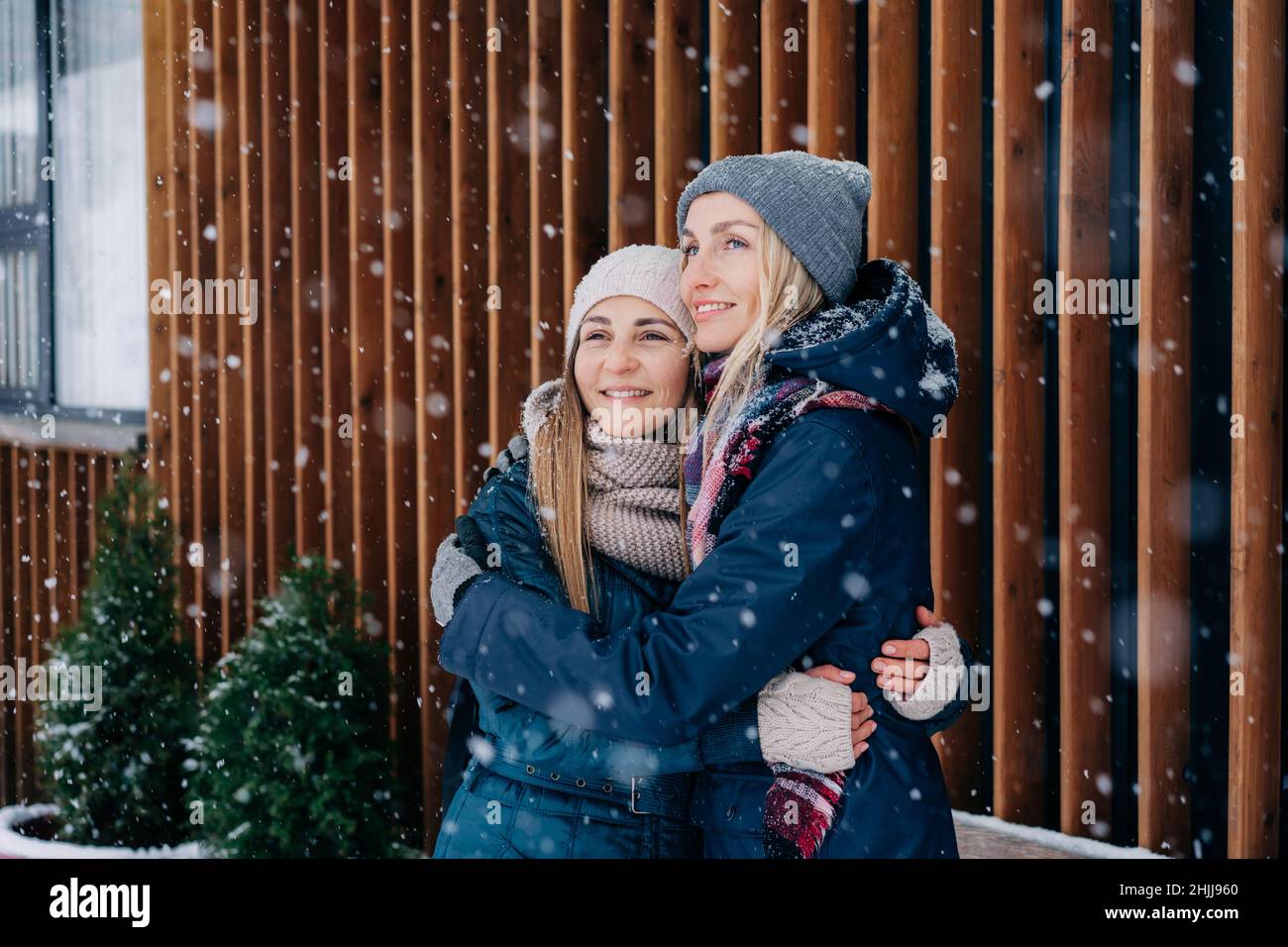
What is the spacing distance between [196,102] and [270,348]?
126cm

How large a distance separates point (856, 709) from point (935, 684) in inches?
5.4

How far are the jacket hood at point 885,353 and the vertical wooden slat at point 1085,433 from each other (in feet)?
3.44

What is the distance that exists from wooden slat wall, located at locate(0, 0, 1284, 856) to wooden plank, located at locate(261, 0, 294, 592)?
13 millimetres

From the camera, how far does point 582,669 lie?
1.67 m

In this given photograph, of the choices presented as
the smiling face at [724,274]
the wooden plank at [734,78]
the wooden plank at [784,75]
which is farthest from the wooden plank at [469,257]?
the smiling face at [724,274]

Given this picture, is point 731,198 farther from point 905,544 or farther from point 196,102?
point 196,102

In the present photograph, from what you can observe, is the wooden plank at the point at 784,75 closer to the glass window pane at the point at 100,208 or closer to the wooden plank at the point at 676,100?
the wooden plank at the point at 676,100

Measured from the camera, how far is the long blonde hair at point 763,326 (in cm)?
180

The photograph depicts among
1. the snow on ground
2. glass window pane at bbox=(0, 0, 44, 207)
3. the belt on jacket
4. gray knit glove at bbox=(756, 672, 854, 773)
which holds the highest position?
glass window pane at bbox=(0, 0, 44, 207)

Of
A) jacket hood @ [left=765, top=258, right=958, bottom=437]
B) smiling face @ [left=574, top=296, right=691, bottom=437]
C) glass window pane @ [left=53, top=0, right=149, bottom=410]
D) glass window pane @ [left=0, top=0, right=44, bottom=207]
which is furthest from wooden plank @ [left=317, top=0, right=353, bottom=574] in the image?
jacket hood @ [left=765, top=258, right=958, bottom=437]

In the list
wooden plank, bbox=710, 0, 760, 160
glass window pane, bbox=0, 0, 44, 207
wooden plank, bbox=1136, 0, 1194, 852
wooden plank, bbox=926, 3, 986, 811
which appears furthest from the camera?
glass window pane, bbox=0, 0, 44, 207

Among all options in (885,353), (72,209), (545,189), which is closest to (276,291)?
(545,189)

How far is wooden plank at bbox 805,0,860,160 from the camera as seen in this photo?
10.2ft

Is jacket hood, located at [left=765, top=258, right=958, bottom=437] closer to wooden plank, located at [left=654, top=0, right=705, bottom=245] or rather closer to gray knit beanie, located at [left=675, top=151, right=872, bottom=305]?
gray knit beanie, located at [left=675, top=151, right=872, bottom=305]
